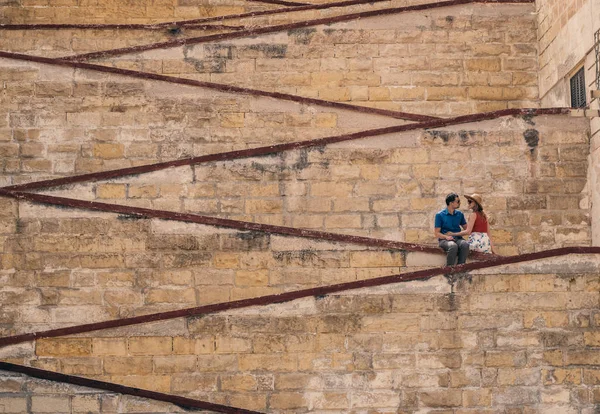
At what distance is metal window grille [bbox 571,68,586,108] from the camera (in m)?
12.9

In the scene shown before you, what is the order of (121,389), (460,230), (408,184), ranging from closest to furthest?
1. (121,389)
2. (460,230)
3. (408,184)

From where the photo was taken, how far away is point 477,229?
37.5 ft

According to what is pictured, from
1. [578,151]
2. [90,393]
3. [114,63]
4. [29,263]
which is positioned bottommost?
[90,393]

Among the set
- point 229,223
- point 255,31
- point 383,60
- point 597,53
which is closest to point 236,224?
point 229,223

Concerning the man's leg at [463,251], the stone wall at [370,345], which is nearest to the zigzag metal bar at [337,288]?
the stone wall at [370,345]

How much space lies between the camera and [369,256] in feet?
37.7

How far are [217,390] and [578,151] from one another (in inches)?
169

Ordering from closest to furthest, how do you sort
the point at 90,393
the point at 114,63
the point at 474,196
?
1. the point at 90,393
2. the point at 474,196
3. the point at 114,63

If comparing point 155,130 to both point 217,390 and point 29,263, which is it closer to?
point 29,263

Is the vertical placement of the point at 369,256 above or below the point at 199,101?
below

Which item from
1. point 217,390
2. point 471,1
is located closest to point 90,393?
point 217,390

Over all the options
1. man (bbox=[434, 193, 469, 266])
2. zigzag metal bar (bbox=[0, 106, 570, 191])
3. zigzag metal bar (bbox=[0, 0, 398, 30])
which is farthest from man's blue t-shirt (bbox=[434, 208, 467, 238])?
zigzag metal bar (bbox=[0, 0, 398, 30])

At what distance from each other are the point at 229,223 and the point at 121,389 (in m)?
1.88

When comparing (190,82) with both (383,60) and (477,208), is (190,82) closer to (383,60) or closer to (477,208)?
(383,60)
